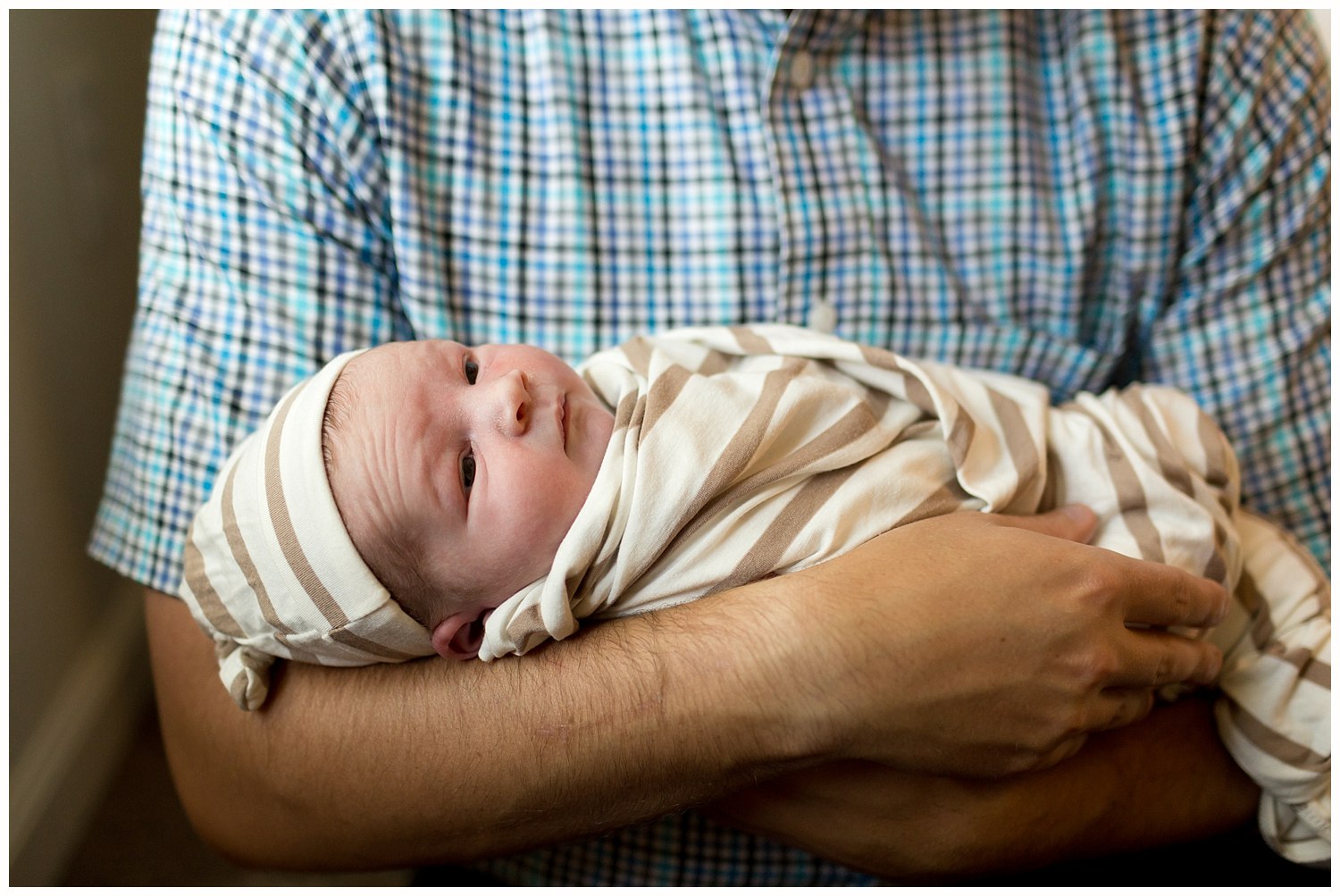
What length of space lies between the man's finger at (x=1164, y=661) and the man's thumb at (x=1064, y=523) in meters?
0.12

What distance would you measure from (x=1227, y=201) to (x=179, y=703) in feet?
4.74

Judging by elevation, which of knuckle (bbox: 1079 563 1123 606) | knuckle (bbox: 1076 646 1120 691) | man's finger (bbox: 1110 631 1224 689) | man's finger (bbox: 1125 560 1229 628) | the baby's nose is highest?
the baby's nose

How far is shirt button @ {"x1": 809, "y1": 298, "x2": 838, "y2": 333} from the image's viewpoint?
4.08 feet

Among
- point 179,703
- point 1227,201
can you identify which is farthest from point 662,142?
point 179,703

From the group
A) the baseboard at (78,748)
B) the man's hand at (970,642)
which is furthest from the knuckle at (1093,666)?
the baseboard at (78,748)

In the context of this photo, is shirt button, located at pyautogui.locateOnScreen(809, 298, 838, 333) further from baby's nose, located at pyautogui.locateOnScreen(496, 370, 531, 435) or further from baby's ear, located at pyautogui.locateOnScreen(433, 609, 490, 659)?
baby's ear, located at pyautogui.locateOnScreen(433, 609, 490, 659)

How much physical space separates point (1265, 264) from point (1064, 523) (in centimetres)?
53

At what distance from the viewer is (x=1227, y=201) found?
4.17 ft

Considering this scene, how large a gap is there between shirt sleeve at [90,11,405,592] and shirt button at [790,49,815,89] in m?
0.52

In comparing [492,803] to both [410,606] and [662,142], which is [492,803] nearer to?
[410,606]

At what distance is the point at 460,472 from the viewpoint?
3.09 feet

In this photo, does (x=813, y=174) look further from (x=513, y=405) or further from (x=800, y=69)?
(x=513, y=405)

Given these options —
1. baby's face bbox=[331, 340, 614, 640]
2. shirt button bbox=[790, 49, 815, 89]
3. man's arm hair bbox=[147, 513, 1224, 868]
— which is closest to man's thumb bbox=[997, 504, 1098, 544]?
man's arm hair bbox=[147, 513, 1224, 868]

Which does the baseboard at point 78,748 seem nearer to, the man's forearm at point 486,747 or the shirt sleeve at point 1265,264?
the man's forearm at point 486,747
